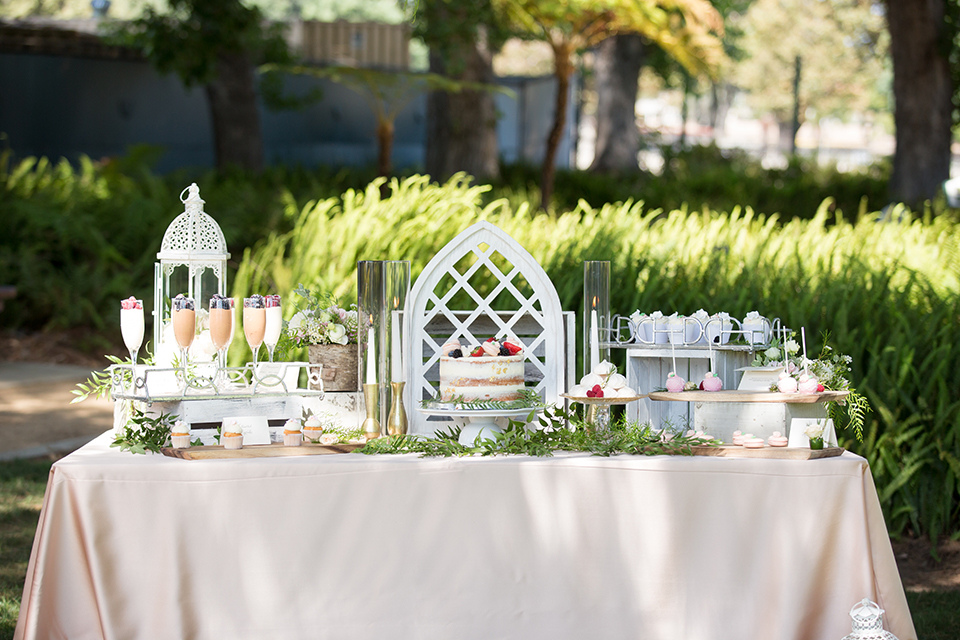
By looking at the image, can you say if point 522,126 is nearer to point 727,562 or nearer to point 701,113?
point 727,562

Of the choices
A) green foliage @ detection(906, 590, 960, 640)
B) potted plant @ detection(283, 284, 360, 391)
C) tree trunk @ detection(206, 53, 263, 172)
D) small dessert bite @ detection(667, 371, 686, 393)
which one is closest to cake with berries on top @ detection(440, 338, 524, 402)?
potted plant @ detection(283, 284, 360, 391)

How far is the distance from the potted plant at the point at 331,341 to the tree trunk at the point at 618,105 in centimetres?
1334

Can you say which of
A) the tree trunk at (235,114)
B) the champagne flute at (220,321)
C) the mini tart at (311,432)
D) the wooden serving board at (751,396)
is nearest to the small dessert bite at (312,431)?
the mini tart at (311,432)

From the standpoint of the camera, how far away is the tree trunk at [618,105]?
630 inches

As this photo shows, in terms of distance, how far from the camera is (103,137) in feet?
45.7

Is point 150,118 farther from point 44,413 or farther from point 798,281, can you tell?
point 798,281

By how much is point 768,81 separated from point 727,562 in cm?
4256

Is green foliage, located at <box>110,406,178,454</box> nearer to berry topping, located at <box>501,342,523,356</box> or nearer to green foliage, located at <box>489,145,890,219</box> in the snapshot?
berry topping, located at <box>501,342,523,356</box>

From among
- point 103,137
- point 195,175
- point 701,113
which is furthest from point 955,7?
point 701,113

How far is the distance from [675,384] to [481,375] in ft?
1.84

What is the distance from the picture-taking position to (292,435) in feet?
8.68

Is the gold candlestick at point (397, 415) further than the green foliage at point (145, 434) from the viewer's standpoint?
Yes

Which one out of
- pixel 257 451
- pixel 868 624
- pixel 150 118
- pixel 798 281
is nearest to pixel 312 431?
pixel 257 451

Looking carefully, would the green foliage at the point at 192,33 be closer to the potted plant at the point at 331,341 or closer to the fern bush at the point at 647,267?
the fern bush at the point at 647,267
